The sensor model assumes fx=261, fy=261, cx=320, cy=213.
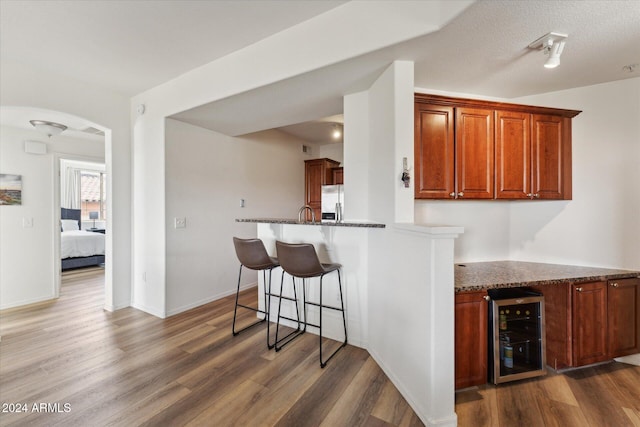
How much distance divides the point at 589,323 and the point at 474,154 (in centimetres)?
159

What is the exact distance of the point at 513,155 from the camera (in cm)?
236

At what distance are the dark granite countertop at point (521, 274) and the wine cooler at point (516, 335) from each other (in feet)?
0.46

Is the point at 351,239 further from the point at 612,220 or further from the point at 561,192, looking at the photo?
the point at 612,220

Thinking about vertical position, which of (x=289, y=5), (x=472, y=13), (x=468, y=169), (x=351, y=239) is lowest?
(x=351, y=239)

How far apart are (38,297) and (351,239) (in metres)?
4.49

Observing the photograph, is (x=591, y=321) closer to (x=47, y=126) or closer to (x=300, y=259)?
(x=300, y=259)

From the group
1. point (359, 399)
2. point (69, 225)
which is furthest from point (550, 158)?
point (69, 225)

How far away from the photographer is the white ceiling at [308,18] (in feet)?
5.24

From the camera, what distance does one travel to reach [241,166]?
4.18 metres

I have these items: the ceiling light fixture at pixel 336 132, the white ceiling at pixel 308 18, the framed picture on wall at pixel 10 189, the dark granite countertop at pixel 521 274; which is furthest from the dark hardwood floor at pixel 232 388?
the ceiling light fixture at pixel 336 132

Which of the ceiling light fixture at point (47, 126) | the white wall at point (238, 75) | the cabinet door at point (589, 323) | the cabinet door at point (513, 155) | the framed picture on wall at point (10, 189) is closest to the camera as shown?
the white wall at point (238, 75)

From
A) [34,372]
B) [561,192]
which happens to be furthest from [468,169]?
[34,372]

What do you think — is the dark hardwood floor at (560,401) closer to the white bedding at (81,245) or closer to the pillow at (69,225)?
the white bedding at (81,245)

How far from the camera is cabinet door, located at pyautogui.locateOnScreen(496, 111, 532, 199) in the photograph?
2.33 m
